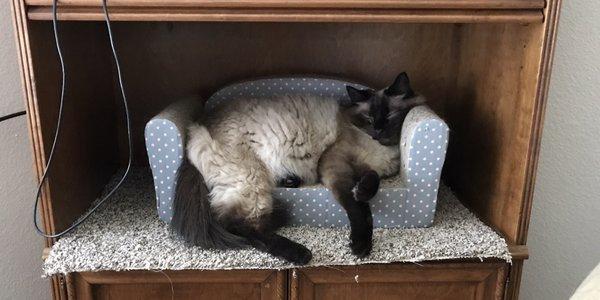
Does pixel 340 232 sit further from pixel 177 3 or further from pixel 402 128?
pixel 177 3

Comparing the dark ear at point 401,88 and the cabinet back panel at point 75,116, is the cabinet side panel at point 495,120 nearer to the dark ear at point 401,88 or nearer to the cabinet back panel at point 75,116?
the dark ear at point 401,88

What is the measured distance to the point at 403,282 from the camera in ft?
3.84

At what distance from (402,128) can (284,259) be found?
475mm

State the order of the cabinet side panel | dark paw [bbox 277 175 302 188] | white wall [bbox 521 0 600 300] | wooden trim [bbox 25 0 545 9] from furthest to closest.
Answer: white wall [bbox 521 0 600 300]
dark paw [bbox 277 175 302 188]
the cabinet side panel
wooden trim [bbox 25 0 545 9]

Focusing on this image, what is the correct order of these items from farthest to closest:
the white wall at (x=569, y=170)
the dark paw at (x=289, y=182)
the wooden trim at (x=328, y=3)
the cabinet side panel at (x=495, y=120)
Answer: the white wall at (x=569, y=170) → the dark paw at (x=289, y=182) → the cabinet side panel at (x=495, y=120) → the wooden trim at (x=328, y=3)

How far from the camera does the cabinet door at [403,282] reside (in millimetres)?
1144

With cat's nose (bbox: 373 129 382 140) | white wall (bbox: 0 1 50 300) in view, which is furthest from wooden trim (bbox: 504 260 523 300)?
white wall (bbox: 0 1 50 300)

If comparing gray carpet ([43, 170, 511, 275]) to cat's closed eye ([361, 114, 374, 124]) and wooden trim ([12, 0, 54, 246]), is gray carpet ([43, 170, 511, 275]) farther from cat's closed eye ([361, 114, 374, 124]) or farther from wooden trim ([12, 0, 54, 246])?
cat's closed eye ([361, 114, 374, 124])

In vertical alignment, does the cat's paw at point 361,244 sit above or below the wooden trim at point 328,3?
below

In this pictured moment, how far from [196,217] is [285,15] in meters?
0.50

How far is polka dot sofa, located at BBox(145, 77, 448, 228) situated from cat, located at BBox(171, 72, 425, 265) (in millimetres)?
31

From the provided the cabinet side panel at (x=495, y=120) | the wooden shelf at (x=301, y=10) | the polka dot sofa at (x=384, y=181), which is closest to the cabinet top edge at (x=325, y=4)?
the wooden shelf at (x=301, y=10)

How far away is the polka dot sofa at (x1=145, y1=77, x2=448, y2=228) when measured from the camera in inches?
45.4

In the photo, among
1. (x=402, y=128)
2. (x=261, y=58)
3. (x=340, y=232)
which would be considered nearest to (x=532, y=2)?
(x=402, y=128)
